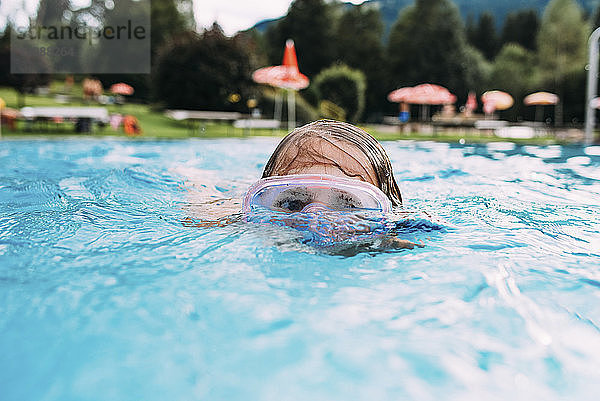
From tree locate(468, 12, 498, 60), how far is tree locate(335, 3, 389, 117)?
11.8 m

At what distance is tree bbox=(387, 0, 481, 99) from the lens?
37.7 m

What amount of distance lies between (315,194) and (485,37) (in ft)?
170

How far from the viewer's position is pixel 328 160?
106 inches

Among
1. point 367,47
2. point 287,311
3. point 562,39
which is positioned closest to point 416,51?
point 367,47

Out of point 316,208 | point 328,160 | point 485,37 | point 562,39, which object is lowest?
point 316,208

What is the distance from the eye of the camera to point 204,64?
21.0 m

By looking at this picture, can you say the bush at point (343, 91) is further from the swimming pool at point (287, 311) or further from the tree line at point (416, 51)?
the swimming pool at point (287, 311)

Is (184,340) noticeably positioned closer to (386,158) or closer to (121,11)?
(386,158)

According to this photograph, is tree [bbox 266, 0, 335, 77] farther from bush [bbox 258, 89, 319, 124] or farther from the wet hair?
the wet hair

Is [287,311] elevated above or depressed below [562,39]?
below

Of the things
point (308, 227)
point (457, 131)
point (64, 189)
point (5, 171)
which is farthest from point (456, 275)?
point (457, 131)

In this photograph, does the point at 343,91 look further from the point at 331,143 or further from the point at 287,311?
the point at 287,311

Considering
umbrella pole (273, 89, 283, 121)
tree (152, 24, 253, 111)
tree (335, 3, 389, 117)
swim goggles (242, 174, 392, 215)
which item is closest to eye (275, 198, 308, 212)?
swim goggles (242, 174, 392, 215)

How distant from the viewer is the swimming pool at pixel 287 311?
133 centimetres
